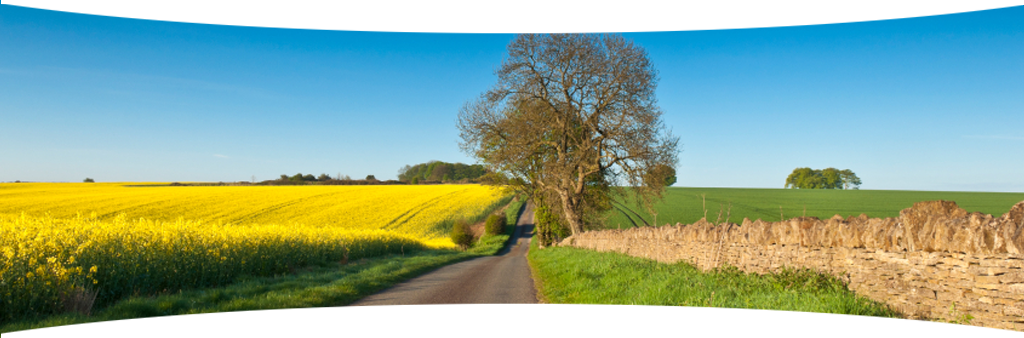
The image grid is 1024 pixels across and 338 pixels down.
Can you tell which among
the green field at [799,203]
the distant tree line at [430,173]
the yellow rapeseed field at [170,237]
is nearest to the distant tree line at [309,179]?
the yellow rapeseed field at [170,237]

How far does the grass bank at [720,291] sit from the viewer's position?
18.4ft

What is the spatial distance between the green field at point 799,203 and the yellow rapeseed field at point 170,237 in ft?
31.6

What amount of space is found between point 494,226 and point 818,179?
124 ft

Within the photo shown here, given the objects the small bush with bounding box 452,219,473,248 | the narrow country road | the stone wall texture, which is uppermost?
the stone wall texture

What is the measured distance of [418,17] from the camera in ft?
19.6

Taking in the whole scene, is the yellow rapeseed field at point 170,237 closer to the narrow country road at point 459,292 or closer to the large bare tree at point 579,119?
the narrow country road at point 459,292

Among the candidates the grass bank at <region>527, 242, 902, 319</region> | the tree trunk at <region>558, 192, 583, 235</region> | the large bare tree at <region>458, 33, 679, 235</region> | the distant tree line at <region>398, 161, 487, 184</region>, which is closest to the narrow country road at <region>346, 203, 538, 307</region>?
the grass bank at <region>527, 242, 902, 319</region>

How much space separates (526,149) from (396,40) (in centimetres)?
1693

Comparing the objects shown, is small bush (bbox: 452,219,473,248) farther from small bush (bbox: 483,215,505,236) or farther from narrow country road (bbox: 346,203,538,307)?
narrow country road (bbox: 346,203,538,307)

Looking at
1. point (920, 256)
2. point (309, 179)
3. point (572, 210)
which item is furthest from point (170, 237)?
point (309, 179)

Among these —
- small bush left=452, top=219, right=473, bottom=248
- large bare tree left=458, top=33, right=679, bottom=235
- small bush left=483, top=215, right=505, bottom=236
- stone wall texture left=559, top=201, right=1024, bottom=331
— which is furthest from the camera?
small bush left=483, top=215, right=505, bottom=236

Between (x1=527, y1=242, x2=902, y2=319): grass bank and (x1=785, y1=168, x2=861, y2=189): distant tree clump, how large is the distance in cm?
139

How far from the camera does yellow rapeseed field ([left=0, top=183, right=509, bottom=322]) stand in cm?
659

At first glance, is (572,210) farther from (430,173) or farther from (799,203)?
(430,173)
